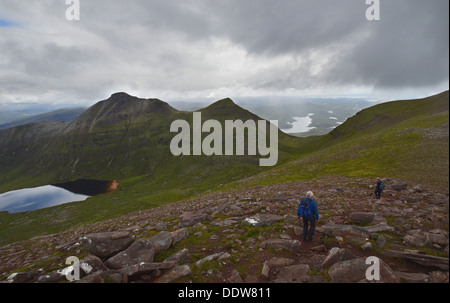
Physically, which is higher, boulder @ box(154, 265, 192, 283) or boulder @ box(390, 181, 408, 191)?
boulder @ box(390, 181, 408, 191)

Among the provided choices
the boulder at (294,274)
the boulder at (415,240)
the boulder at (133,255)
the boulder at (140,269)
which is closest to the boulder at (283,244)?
the boulder at (294,274)

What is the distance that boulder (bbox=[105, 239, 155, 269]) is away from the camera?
35.8ft

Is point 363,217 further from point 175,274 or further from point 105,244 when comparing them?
point 105,244

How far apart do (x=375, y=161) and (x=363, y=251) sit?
45.6 m

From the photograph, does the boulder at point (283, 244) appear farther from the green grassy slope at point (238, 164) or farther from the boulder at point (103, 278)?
the green grassy slope at point (238, 164)

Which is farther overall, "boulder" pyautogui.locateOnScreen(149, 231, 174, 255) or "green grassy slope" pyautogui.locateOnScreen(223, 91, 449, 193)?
"green grassy slope" pyautogui.locateOnScreen(223, 91, 449, 193)

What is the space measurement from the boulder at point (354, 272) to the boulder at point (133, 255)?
9683 mm

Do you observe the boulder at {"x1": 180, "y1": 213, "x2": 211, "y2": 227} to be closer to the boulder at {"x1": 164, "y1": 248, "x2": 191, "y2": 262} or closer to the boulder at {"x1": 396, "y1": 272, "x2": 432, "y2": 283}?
the boulder at {"x1": 164, "y1": 248, "x2": 191, "y2": 262}

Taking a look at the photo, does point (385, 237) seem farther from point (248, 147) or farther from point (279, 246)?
point (248, 147)

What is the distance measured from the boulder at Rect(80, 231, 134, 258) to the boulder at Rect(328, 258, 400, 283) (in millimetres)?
11848

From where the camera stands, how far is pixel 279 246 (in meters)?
12.3

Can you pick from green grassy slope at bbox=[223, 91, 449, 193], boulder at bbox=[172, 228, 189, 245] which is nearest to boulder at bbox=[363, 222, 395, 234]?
green grassy slope at bbox=[223, 91, 449, 193]

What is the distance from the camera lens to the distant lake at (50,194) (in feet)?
401

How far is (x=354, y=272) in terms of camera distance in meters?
9.00
